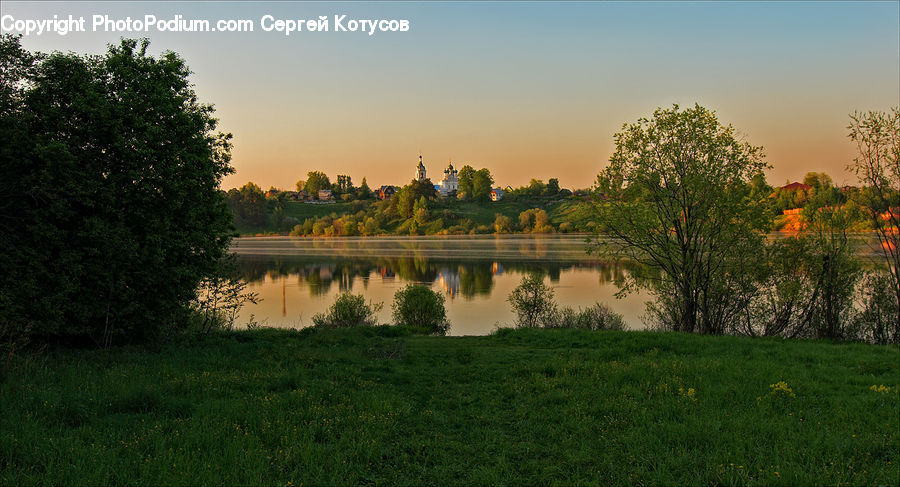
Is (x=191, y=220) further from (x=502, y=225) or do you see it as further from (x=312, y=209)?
Result: (x=312, y=209)

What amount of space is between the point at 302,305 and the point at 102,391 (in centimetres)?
2999

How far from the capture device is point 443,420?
28.5ft

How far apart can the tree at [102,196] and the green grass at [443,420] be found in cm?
150

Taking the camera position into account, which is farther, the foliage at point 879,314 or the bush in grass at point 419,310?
the bush in grass at point 419,310

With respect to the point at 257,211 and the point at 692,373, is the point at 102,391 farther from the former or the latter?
the point at 257,211

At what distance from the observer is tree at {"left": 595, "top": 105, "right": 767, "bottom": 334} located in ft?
66.6

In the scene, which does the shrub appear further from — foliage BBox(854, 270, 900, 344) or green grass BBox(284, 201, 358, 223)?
green grass BBox(284, 201, 358, 223)

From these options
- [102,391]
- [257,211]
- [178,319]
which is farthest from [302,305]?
[257,211]

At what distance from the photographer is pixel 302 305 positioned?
126 ft

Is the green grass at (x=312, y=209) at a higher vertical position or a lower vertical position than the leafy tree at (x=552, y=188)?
lower

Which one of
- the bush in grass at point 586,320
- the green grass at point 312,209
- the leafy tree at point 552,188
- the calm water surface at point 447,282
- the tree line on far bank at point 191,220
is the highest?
the leafy tree at point 552,188

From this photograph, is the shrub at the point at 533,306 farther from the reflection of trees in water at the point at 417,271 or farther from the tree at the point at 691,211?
the reflection of trees in water at the point at 417,271

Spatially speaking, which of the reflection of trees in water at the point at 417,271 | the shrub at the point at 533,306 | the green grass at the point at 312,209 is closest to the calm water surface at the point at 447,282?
the reflection of trees in water at the point at 417,271

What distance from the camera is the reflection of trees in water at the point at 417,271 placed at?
4897 centimetres
